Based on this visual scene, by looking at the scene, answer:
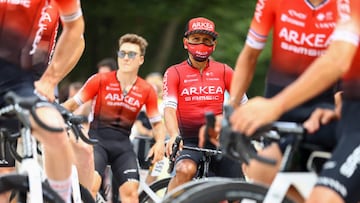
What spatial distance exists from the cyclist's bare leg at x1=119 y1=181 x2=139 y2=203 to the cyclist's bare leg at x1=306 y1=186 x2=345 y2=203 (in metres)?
5.06

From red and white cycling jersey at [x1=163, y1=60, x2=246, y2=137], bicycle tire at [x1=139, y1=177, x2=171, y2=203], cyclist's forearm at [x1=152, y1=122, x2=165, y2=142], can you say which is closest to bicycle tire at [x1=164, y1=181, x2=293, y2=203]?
red and white cycling jersey at [x1=163, y1=60, x2=246, y2=137]

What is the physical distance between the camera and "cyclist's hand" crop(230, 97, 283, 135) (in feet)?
17.4

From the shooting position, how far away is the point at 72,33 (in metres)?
6.81

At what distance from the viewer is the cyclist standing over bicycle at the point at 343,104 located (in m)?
5.34

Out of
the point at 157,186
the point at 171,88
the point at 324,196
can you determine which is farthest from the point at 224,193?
the point at 157,186

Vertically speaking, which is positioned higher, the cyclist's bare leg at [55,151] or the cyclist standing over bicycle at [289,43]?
the cyclist standing over bicycle at [289,43]

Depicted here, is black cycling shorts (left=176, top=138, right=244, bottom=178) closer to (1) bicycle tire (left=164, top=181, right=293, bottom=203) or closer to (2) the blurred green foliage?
(1) bicycle tire (left=164, top=181, right=293, bottom=203)

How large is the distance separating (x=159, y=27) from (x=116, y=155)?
1470 centimetres

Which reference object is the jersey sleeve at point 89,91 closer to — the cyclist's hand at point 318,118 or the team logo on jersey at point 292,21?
the team logo on jersey at point 292,21

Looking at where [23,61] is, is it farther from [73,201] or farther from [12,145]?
[73,201]

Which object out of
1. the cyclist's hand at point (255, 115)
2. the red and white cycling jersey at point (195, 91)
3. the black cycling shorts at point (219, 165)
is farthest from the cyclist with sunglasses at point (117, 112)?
the cyclist's hand at point (255, 115)

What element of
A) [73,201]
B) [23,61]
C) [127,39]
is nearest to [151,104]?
[127,39]

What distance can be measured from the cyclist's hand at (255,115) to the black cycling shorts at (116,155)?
5.56 m

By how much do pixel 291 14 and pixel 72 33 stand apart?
4.73 ft
